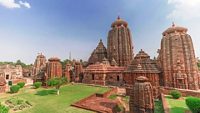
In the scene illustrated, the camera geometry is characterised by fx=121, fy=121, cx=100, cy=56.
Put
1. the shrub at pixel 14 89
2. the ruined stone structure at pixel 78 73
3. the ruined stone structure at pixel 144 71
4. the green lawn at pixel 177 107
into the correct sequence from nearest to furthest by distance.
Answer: the green lawn at pixel 177 107
the ruined stone structure at pixel 144 71
the shrub at pixel 14 89
the ruined stone structure at pixel 78 73

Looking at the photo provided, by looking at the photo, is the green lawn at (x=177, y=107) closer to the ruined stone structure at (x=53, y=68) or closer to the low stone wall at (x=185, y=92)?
the low stone wall at (x=185, y=92)

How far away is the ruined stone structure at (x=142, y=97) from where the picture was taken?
1284 cm

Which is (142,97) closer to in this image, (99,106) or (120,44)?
(99,106)

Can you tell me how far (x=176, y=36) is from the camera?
22.0 m

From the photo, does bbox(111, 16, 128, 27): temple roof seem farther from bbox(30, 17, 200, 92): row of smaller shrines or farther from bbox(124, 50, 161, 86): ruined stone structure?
bbox(124, 50, 161, 86): ruined stone structure

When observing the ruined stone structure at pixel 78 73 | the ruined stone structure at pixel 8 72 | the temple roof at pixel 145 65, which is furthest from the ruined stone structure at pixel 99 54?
the ruined stone structure at pixel 8 72

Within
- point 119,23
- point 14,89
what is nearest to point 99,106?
point 14,89

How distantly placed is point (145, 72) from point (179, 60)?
6.09 metres

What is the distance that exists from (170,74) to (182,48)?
5090mm

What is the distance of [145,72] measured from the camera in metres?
21.7

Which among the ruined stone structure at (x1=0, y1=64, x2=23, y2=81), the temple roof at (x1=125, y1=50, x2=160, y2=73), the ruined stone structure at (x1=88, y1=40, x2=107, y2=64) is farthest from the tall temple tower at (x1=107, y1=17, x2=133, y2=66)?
the ruined stone structure at (x1=0, y1=64, x2=23, y2=81)

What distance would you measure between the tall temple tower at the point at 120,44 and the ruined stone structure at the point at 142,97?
23386 mm

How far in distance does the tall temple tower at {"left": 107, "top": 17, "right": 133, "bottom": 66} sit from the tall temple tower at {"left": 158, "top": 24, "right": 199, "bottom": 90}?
47.4ft

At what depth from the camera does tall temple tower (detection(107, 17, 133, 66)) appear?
37.0 metres
